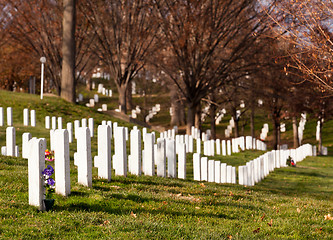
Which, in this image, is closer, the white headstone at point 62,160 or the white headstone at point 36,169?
the white headstone at point 36,169

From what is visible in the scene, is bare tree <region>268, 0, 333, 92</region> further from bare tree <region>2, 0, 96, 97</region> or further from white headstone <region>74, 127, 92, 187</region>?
bare tree <region>2, 0, 96, 97</region>

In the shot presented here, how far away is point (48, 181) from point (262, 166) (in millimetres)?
8701

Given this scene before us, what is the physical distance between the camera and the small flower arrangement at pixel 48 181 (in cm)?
492

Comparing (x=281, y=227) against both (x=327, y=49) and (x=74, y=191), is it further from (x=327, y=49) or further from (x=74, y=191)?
(x=327, y=49)

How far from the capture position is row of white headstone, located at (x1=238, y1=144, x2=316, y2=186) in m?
10.5

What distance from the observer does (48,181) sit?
16.2 ft

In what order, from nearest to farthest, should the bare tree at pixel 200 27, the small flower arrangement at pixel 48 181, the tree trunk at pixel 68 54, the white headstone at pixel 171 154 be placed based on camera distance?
the small flower arrangement at pixel 48 181 → the white headstone at pixel 171 154 → the bare tree at pixel 200 27 → the tree trunk at pixel 68 54

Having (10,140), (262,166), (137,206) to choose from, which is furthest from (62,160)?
(262,166)

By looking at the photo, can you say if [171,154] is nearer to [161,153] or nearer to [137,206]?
[161,153]

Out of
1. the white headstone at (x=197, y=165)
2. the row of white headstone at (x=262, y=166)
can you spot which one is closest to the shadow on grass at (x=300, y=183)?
the row of white headstone at (x=262, y=166)

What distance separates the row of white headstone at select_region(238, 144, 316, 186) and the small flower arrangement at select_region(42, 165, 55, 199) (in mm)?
6156

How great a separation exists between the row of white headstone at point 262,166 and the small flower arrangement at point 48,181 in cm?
A: 616

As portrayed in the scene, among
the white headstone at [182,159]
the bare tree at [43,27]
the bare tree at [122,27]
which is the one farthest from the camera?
the bare tree at [43,27]

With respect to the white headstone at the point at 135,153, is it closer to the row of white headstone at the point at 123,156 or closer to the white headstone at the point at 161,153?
the row of white headstone at the point at 123,156
